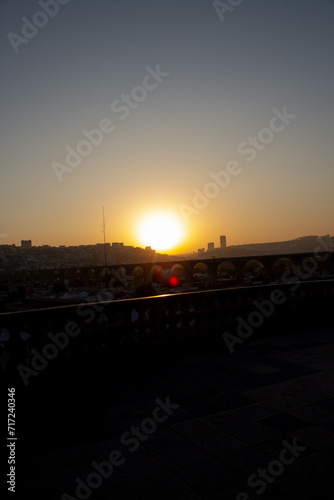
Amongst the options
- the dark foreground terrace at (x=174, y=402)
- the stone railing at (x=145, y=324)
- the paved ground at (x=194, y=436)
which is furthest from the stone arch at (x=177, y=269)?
the paved ground at (x=194, y=436)

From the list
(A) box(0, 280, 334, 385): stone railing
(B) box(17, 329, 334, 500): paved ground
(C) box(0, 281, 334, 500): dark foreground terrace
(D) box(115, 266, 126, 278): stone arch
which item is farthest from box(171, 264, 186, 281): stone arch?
(B) box(17, 329, 334, 500): paved ground

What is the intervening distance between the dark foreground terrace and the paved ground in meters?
0.01

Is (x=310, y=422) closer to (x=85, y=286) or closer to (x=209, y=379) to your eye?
(x=209, y=379)

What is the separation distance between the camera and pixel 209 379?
4.48 meters

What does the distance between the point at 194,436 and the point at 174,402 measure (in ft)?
2.41

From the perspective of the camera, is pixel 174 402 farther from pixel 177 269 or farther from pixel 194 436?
pixel 177 269

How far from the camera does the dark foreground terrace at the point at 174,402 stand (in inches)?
98.4

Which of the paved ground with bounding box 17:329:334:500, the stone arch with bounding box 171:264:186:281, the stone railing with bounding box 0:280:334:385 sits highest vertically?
the stone railing with bounding box 0:280:334:385

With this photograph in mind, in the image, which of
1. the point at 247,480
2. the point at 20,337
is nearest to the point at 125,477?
the point at 247,480

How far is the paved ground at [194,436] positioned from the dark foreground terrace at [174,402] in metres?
0.01

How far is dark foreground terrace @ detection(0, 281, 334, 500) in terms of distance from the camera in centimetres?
250

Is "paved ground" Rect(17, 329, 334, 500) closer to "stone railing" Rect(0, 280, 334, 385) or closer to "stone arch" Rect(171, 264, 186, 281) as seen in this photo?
"stone railing" Rect(0, 280, 334, 385)

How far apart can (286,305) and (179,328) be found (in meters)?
2.46

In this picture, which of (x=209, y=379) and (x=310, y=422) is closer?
(x=310, y=422)
